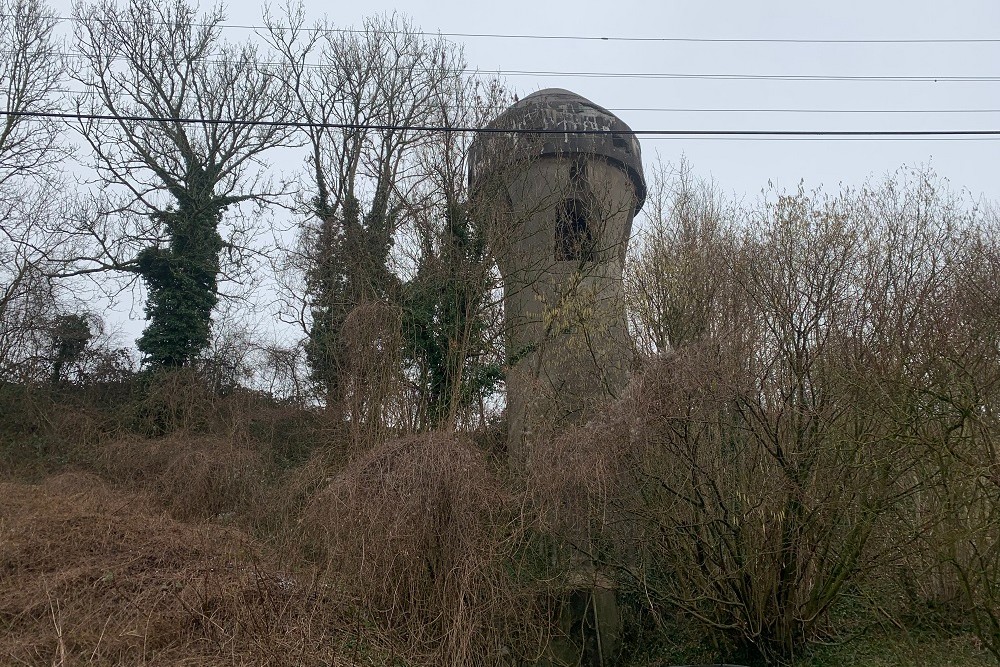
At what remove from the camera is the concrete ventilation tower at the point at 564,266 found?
1223 cm

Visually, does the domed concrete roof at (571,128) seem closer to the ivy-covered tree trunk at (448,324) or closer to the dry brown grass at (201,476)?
the ivy-covered tree trunk at (448,324)

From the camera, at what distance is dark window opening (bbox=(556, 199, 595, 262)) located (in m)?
16.2

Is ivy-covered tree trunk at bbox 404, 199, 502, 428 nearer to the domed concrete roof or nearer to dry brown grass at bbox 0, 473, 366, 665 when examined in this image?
the domed concrete roof

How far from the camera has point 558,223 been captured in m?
17.5

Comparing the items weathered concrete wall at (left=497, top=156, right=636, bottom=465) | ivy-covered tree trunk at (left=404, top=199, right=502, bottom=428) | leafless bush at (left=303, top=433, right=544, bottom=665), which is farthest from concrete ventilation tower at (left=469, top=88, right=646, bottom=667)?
leafless bush at (left=303, top=433, right=544, bottom=665)

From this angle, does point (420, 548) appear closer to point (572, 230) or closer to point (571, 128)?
point (572, 230)

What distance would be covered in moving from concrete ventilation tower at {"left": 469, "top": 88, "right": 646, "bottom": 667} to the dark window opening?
3cm

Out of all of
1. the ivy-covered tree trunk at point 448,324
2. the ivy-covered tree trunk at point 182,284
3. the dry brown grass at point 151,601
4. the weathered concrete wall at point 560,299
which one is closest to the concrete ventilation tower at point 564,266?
the weathered concrete wall at point 560,299

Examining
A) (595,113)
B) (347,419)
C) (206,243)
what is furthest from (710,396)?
(206,243)

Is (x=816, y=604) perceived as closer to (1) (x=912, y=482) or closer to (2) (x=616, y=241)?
(1) (x=912, y=482)

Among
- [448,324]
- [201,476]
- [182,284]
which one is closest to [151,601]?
[201,476]

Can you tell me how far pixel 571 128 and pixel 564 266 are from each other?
3186 millimetres

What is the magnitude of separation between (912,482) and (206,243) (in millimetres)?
16774

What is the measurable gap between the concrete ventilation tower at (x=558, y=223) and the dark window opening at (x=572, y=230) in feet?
0.09
